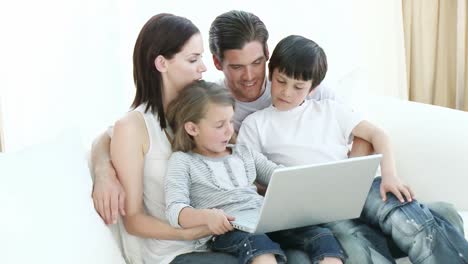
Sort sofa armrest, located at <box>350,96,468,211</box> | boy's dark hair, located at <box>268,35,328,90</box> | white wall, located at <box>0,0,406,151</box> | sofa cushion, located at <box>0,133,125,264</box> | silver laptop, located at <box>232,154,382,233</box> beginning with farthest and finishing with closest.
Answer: white wall, located at <box>0,0,406,151</box> → sofa armrest, located at <box>350,96,468,211</box> → boy's dark hair, located at <box>268,35,328,90</box> → silver laptop, located at <box>232,154,382,233</box> → sofa cushion, located at <box>0,133,125,264</box>

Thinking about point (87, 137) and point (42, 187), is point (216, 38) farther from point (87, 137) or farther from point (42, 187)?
point (87, 137)

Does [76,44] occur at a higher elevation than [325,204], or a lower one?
higher

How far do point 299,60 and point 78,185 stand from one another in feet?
2.37

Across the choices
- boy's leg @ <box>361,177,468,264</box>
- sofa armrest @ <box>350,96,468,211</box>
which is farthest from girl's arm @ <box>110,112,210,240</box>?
sofa armrest @ <box>350,96,468,211</box>

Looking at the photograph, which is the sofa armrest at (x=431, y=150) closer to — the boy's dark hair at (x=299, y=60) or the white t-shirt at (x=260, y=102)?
the white t-shirt at (x=260, y=102)

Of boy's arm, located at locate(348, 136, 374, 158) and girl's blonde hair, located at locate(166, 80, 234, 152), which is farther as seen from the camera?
boy's arm, located at locate(348, 136, 374, 158)

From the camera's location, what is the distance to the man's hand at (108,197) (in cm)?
179

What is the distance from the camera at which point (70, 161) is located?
1799 millimetres

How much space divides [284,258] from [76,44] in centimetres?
156

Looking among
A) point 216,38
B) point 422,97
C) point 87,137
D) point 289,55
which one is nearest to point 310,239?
point 289,55

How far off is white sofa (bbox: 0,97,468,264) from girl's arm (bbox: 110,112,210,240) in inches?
3.3

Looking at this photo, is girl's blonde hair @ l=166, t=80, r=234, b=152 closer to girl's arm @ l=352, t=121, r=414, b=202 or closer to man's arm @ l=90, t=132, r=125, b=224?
man's arm @ l=90, t=132, r=125, b=224

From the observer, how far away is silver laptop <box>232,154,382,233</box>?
162 centimetres

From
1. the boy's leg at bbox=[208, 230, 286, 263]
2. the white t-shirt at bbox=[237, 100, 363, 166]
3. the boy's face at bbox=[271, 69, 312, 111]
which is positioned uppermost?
the boy's face at bbox=[271, 69, 312, 111]
